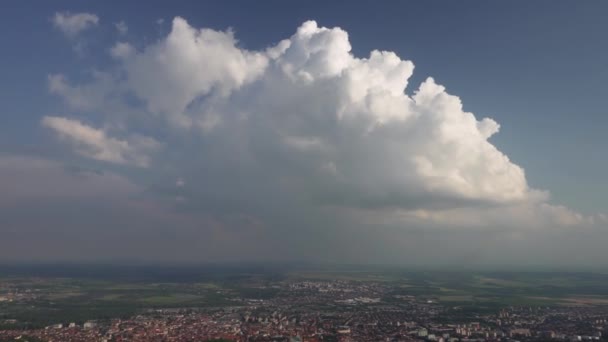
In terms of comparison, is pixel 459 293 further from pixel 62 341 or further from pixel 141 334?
pixel 62 341

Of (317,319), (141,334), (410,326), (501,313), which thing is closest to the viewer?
(141,334)

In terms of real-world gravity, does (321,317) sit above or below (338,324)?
above

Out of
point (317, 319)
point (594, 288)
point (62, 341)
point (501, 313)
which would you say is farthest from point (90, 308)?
point (594, 288)

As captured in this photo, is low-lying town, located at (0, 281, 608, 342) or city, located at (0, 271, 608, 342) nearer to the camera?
low-lying town, located at (0, 281, 608, 342)

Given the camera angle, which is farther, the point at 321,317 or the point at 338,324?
the point at 321,317

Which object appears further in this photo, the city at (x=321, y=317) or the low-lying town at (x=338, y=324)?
the city at (x=321, y=317)

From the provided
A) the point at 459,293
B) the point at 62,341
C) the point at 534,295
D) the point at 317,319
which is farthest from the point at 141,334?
the point at 534,295

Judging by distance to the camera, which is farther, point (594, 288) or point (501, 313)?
point (594, 288)

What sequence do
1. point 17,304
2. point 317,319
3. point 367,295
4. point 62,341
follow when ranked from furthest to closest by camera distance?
point 367,295
point 17,304
point 317,319
point 62,341

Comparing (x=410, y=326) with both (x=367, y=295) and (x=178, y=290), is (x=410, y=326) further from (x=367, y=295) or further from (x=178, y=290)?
(x=178, y=290)
